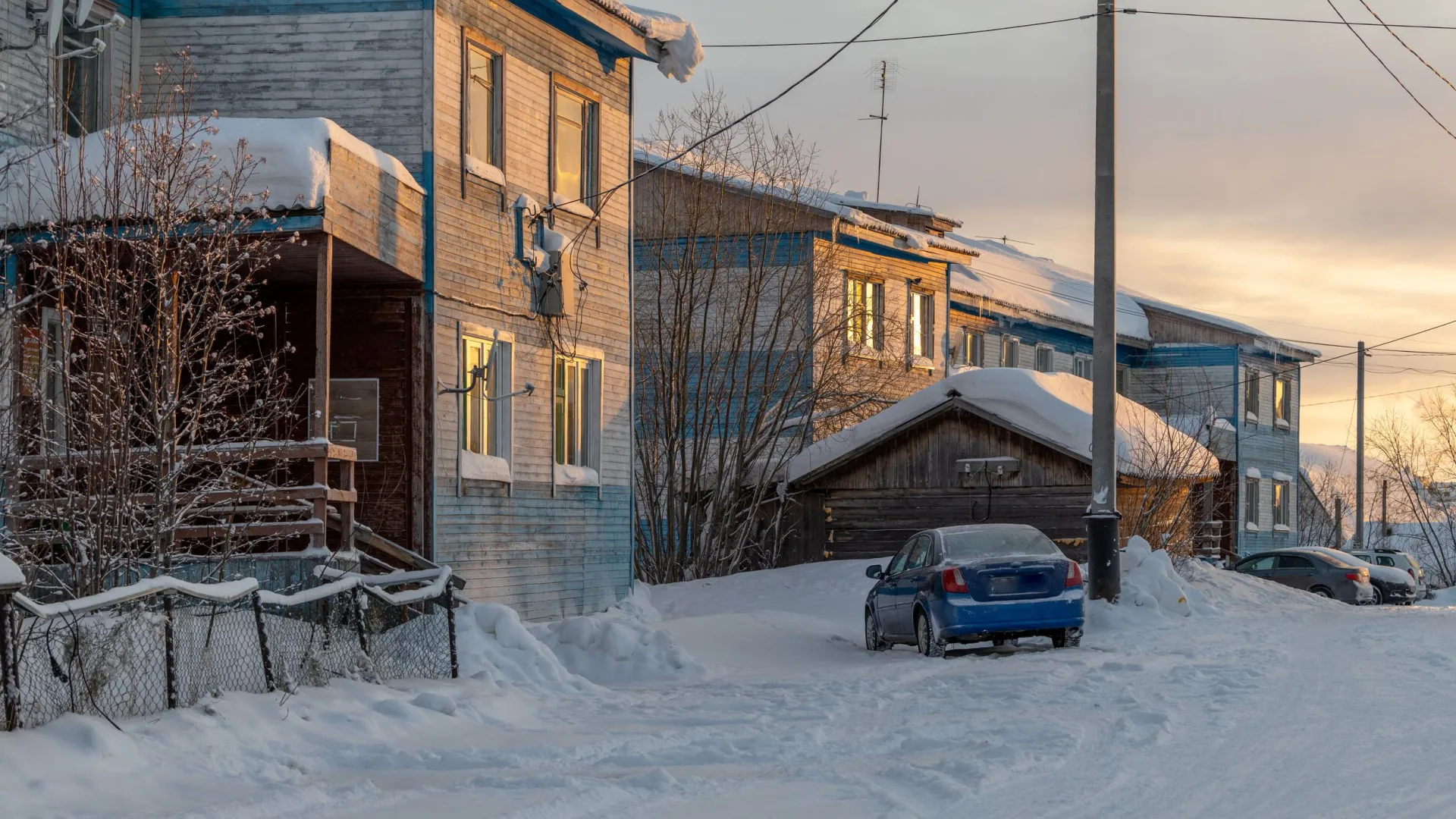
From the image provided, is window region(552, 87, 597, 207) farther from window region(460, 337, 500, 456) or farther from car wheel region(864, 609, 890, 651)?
car wheel region(864, 609, 890, 651)

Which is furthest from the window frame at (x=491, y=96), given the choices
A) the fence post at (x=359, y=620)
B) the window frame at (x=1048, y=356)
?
the window frame at (x=1048, y=356)

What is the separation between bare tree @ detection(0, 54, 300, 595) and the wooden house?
2.11m

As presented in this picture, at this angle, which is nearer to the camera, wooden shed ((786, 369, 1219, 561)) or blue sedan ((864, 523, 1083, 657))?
blue sedan ((864, 523, 1083, 657))

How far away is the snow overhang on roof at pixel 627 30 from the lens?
68.7 feet

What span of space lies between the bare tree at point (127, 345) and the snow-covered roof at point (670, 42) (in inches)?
358

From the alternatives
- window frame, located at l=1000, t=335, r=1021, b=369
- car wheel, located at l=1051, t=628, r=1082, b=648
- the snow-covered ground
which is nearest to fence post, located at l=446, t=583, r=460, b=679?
the snow-covered ground

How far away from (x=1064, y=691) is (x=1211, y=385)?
134 ft

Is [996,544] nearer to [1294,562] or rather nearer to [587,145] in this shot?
[587,145]

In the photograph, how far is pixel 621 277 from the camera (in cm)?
2322

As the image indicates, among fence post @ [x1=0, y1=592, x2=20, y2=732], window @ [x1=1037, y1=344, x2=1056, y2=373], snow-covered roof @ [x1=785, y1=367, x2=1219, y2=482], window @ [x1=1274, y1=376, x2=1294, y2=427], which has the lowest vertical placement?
fence post @ [x1=0, y1=592, x2=20, y2=732]

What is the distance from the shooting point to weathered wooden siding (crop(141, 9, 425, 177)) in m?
18.2

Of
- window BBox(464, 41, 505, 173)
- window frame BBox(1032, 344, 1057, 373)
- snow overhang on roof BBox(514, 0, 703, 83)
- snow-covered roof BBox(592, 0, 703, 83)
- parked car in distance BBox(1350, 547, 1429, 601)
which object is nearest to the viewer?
window BBox(464, 41, 505, 173)

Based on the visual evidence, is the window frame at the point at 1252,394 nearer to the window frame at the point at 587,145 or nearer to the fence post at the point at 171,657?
the window frame at the point at 587,145

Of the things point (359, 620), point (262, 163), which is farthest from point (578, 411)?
point (359, 620)
